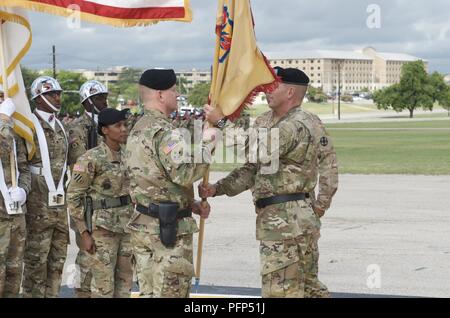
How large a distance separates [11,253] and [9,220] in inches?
11.0

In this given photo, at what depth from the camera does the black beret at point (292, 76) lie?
18.8 ft

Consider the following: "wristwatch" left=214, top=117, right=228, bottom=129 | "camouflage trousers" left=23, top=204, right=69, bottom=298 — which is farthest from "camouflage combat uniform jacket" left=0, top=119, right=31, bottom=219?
"wristwatch" left=214, top=117, right=228, bottom=129

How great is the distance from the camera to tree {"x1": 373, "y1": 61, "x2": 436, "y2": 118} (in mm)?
112750

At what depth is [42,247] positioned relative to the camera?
6.54 m

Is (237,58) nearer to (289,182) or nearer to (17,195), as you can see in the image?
(289,182)

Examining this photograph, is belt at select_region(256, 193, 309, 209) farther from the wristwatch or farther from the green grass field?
the green grass field

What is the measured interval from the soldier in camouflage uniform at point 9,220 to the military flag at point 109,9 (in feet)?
3.06

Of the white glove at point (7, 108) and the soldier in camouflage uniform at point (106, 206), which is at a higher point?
the white glove at point (7, 108)

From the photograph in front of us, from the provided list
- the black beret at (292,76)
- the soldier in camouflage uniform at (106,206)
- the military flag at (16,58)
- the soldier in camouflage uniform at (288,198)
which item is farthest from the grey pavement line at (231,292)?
the black beret at (292,76)

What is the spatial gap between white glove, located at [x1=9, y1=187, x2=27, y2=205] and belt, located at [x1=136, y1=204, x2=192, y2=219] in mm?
1341

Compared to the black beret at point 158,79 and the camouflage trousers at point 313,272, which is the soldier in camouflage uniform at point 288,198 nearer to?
the camouflage trousers at point 313,272
